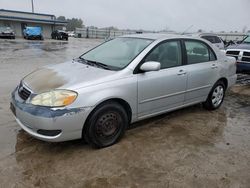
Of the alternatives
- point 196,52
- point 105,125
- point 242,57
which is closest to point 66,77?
point 105,125

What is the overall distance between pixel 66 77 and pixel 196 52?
8.66ft

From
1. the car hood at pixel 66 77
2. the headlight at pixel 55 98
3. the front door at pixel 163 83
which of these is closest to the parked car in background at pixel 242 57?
the front door at pixel 163 83

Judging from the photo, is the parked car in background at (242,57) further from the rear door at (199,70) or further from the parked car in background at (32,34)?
the parked car in background at (32,34)

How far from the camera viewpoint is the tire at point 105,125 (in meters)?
3.29

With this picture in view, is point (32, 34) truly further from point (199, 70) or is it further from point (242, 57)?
point (199, 70)

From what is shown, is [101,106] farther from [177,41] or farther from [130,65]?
[177,41]

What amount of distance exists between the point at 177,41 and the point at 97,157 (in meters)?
2.48

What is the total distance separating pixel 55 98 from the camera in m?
3.07

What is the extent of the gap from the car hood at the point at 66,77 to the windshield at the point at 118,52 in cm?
32

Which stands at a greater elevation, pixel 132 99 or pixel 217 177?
pixel 132 99

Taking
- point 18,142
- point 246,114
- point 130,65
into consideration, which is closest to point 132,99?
point 130,65

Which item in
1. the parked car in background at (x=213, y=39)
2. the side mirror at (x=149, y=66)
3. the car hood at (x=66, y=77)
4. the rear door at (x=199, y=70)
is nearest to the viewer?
the car hood at (x=66, y=77)

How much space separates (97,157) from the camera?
329 cm

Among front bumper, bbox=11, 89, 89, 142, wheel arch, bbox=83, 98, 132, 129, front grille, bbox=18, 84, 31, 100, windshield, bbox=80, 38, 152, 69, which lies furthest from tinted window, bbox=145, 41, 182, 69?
front grille, bbox=18, 84, 31, 100
